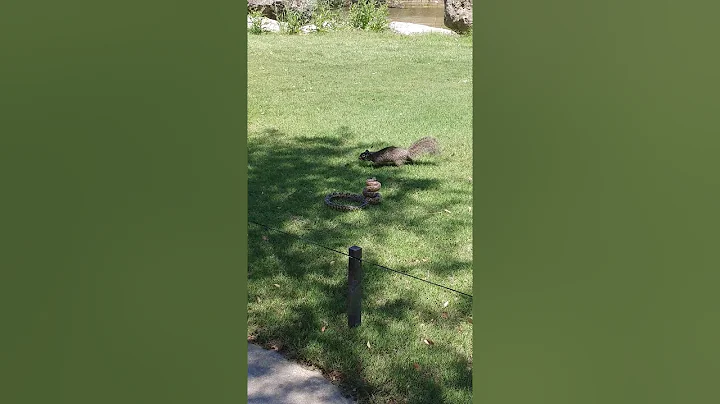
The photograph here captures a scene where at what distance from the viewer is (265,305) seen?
4535 millimetres

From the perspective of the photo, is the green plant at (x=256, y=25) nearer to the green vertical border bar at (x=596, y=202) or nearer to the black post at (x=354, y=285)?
the black post at (x=354, y=285)

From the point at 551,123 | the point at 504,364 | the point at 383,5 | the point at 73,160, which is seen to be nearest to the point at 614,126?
the point at 551,123

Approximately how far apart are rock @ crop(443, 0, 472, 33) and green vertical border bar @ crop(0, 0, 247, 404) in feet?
39.8

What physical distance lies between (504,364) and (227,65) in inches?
37.3

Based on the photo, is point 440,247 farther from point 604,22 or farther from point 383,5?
point 383,5

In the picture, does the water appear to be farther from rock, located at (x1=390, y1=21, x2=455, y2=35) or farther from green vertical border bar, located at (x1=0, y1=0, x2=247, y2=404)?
green vertical border bar, located at (x1=0, y1=0, x2=247, y2=404)

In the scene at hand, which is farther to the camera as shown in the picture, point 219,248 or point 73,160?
point 219,248

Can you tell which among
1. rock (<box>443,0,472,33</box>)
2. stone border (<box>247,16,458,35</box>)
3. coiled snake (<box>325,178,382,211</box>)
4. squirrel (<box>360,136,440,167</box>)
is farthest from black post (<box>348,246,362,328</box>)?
rock (<box>443,0,472,33</box>)

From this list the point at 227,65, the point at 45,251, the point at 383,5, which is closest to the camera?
the point at 45,251

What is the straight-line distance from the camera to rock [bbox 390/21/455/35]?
1343cm

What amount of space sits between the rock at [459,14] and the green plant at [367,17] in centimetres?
109

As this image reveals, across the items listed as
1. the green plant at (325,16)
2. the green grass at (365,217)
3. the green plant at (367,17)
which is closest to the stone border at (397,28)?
the green plant at (325,16)

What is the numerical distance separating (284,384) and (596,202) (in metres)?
2.28

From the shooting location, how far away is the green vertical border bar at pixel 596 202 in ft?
5.62
